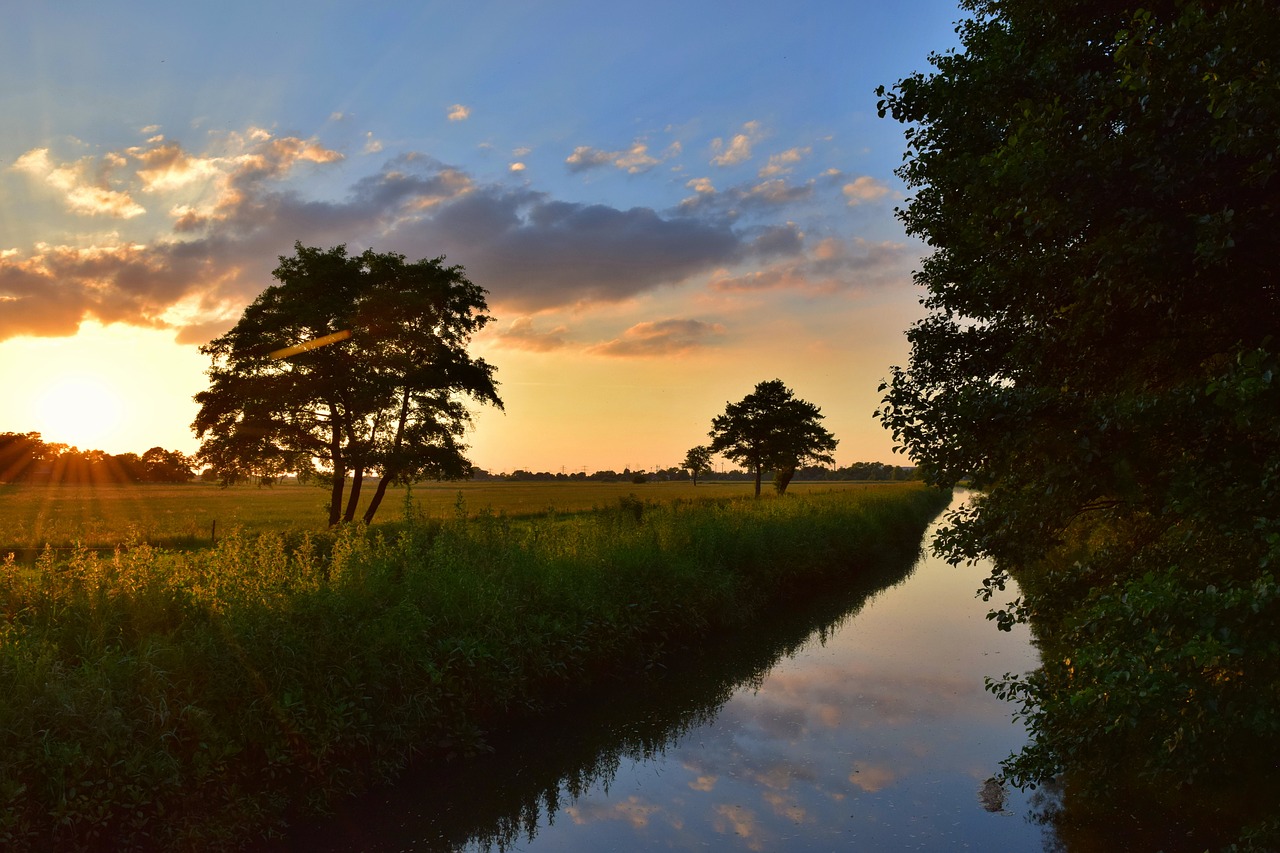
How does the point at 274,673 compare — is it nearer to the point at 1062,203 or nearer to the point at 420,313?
the point at 1062,203

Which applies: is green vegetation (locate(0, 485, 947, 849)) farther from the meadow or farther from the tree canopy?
the tree canopy

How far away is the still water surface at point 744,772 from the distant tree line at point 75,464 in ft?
247

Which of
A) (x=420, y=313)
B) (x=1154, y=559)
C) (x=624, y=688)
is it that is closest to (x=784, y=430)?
(x=420, y=313)

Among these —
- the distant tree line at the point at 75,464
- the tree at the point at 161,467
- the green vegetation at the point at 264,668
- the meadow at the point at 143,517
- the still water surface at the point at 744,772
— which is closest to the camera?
the green vegetation at the point at 264,668

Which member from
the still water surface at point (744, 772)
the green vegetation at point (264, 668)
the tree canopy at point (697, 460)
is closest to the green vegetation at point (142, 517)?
the green vegetation at point (264, 668)

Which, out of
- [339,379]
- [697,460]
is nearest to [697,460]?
[697,460]

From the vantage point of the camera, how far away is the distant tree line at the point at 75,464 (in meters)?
73.2

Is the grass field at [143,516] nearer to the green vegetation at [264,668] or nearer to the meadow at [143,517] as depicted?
the meadow at [143,517]

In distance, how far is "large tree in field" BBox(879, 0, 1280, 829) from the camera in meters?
5.63

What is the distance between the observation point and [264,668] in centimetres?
827

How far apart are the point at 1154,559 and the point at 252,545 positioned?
13.1 m

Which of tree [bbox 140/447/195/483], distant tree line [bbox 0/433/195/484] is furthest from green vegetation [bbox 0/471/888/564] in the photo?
tree [bbox 140/447/195/483]

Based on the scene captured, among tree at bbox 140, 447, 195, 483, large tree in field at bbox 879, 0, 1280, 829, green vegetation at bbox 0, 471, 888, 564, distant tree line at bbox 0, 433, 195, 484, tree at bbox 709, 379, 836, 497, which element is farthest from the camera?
tree at bbox 140, 447, 195, 483

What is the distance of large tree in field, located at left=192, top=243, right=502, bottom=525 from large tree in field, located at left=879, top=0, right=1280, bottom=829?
69.8 feet
